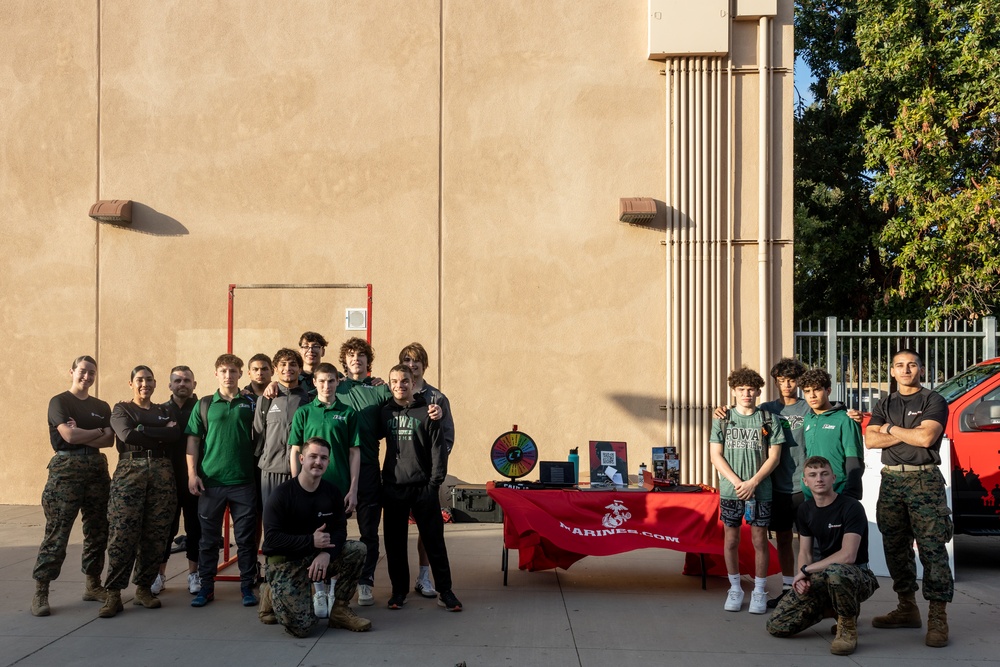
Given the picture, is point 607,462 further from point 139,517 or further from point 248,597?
point 139,517

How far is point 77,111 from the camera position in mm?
11250

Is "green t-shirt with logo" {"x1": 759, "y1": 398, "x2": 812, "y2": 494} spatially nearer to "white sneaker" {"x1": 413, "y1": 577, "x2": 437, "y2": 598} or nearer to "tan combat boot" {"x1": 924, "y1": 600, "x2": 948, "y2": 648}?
"tan combat boot" {"x1": 924, "y1": 600, "x2": 948, "y2": 648}

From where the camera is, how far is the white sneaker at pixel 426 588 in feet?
22.4

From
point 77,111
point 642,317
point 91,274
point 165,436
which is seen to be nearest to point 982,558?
point 642,317

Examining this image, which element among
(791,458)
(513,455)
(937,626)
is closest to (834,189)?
(791,458)

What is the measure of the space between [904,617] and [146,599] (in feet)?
17.3

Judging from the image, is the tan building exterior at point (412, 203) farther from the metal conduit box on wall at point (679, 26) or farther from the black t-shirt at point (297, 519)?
the black t-shirt at point (297, 519)

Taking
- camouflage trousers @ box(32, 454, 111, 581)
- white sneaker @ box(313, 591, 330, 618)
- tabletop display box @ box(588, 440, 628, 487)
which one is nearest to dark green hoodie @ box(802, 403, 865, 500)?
tabletop display box @ box(588, 440, 628, 487)

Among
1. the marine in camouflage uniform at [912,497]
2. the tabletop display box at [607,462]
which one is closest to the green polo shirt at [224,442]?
the tabletop display box at [607,462]

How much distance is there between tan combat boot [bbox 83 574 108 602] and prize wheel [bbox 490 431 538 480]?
308 centimetres

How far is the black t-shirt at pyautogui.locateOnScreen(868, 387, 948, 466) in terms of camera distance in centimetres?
606

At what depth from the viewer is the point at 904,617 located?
6.15 m

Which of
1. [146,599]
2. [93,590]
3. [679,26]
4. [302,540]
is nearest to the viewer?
[302,540]

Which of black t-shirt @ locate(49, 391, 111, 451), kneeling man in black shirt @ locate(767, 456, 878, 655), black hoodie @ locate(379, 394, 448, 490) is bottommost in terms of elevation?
kneeling man in black shirt @ locate(767, 456, 878, 655)
